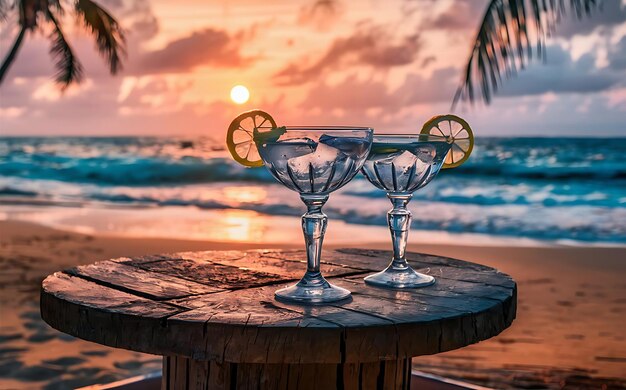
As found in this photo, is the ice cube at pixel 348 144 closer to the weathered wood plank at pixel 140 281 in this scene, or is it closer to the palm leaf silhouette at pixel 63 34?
the weathered wood plank at pixel 140 281

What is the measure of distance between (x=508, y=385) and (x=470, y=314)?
242cm

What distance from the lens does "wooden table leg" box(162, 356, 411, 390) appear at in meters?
1.66

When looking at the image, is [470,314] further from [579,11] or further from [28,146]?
[28,146]

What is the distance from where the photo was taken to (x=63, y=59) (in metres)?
12.8

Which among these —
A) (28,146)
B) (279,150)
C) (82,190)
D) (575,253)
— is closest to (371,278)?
(279,150)

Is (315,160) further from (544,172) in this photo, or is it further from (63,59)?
(544,172)

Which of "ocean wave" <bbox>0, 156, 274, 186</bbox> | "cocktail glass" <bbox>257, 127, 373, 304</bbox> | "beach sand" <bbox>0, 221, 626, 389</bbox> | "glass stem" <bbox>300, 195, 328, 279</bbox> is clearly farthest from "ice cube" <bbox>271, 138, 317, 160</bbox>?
"ocean wave" <bbox>0, 156, 274, 186</bbox>

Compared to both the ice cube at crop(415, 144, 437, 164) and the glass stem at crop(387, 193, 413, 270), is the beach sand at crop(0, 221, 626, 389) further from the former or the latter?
the ice cube at crop(415, 144, 437, 164)

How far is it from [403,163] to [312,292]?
1.14 feet

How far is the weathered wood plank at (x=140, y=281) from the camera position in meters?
1.65

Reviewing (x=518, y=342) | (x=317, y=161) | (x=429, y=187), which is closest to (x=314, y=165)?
(x=317, y=161)

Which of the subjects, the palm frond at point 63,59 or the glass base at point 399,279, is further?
the palm frond at point 63,59

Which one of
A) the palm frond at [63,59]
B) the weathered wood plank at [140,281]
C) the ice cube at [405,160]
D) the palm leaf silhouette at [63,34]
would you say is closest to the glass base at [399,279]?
the ice cube at [405,160]

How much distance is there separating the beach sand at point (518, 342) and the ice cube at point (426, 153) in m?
2.31
